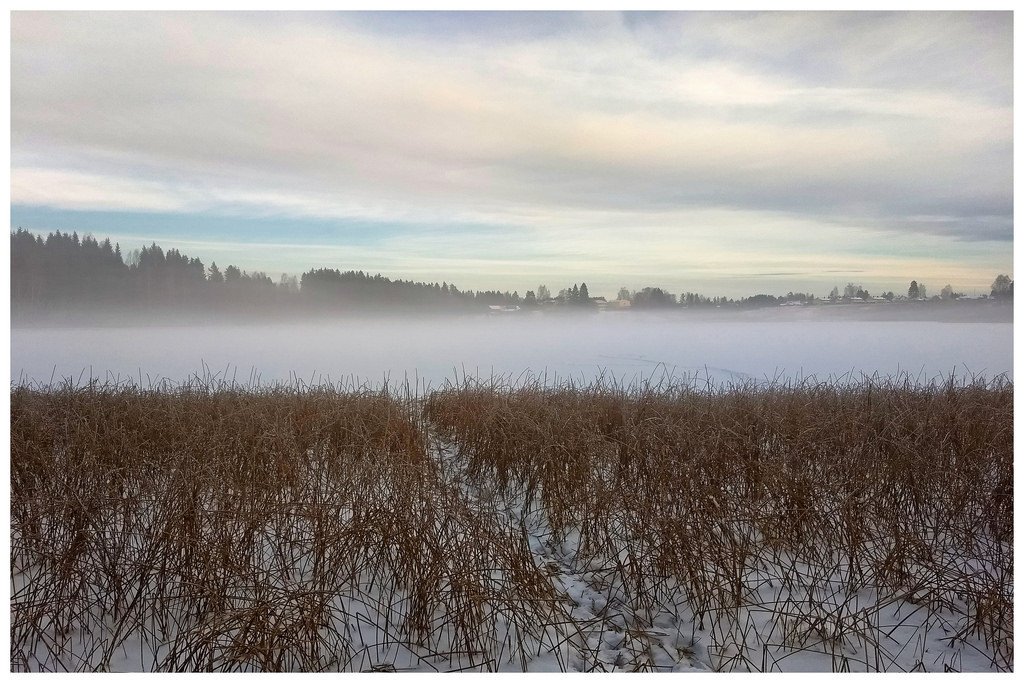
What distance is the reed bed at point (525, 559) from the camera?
2236 mm

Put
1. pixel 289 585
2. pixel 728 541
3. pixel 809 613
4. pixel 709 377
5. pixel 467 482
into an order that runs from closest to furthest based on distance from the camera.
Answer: pixel 809 613 → pixel 289 585 → pixel 728 541 → pixel 467 482 → pixel 709 377

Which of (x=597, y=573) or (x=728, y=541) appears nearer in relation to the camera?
(x=728, y=541)

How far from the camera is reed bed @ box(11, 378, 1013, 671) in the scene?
2.24 metres

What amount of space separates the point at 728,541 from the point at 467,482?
2.11 metres

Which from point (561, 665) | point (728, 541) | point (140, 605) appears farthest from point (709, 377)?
point (140, 605)

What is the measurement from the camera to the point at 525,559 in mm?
2490

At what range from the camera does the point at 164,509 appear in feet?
8.46

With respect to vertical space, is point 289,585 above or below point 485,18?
below

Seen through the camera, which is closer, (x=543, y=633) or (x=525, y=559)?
(x=543, y=633)

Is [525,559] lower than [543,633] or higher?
higher
